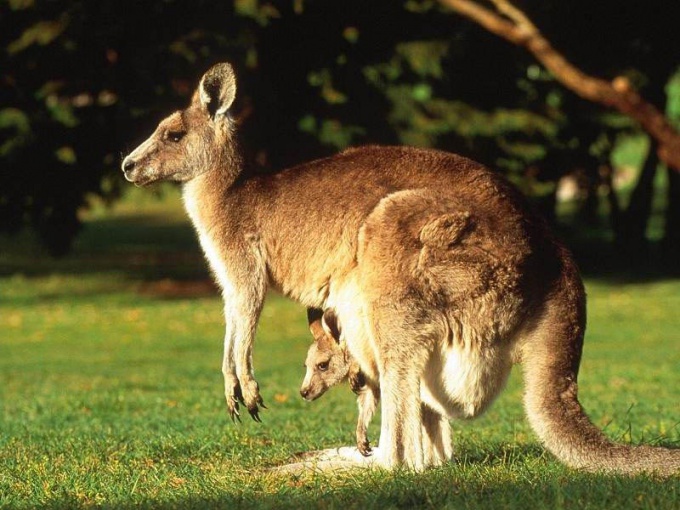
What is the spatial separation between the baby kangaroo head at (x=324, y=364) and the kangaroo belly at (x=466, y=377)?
1086mm

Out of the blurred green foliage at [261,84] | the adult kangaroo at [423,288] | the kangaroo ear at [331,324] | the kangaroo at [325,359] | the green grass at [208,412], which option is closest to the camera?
the green grass at [208,412]

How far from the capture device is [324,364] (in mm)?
7473

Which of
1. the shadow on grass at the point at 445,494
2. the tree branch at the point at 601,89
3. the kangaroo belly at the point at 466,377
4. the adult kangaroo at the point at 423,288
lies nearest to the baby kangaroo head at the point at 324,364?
the adult kangaroo at the point at 423,288

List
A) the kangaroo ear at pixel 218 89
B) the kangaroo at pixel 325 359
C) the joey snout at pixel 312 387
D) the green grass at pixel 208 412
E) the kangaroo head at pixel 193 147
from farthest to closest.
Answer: the joey snout at pixel 312 387, the kangaroo at pixel 325 359, the kangaroo head at pixel 193 147, the kangaroo ear at pixel 218 89, the green grass at pixel 208 412

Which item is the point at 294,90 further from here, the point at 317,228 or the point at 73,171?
the point at 317,228

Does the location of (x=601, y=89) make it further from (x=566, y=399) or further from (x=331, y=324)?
(x=331, y=324)

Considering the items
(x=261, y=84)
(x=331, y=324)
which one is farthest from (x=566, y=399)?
(x=261, y=84)

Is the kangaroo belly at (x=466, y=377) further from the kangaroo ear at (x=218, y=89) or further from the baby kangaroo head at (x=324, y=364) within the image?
the kangaroo ear at (x=218, y=89)

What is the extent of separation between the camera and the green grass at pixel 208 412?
5691mm

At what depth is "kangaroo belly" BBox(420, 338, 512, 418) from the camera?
20.4 ft

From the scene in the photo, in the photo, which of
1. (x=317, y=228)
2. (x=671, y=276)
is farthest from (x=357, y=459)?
(x=671, y=276)

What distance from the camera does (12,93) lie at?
20.9 meters

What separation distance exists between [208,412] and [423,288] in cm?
440

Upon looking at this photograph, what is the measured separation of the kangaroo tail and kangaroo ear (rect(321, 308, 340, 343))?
1.35 meters
